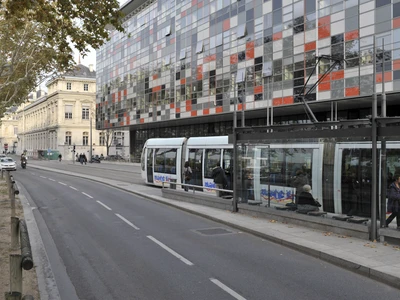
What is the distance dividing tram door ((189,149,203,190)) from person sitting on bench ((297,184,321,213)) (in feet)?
30.5

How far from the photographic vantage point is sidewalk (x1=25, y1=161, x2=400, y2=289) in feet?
22.2

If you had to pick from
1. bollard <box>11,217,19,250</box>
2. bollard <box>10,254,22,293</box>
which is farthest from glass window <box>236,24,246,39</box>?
bollard <box>10,254,22,293</box>

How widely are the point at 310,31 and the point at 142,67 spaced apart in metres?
31.3

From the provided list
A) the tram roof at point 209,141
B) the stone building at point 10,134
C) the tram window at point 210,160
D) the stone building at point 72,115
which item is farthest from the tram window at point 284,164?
the stone building at point 10,134

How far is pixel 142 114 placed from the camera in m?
56.6

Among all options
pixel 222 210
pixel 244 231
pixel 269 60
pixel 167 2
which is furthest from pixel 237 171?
pixel 167 2

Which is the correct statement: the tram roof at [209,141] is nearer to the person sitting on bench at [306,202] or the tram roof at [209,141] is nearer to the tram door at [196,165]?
the tram door at [196,165]

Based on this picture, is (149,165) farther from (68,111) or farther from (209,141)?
(68,111)

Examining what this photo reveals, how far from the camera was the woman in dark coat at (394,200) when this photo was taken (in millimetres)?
8477

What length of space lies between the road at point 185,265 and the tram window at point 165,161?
10043 millimetres

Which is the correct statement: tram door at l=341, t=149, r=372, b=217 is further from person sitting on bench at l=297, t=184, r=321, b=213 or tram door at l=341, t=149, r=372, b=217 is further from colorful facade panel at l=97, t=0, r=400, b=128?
colorful facade panel at l=97, t=0, r=400, b=128

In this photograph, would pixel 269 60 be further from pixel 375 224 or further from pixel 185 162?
pixel 375 224

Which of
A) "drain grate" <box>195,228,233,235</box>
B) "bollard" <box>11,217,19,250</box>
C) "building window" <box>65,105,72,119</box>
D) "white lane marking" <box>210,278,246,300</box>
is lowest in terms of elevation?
"drain grate" <box>195,228,233,235</box>

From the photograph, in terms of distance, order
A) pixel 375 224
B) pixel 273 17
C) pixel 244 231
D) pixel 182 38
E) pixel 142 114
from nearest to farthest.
Answer: pixel 375 224, pixel 244 231, pixel 273 17, pixel 182 38, pixel 142 114
